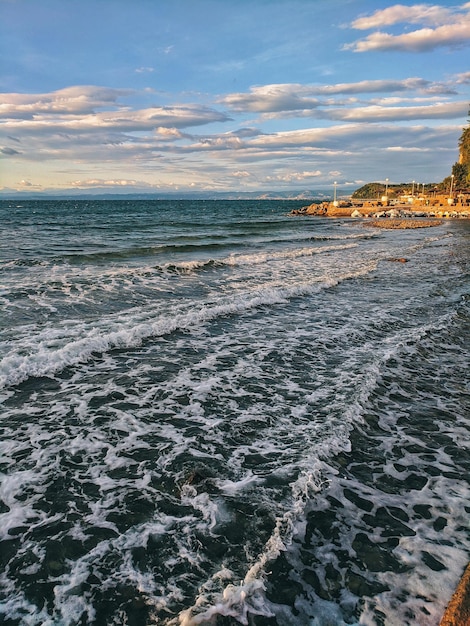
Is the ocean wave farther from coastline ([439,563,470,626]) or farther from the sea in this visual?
coastline ([439,563,470,626])

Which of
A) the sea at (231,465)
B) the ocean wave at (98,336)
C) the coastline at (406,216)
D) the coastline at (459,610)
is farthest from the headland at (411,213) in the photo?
the coastline at (459,610)

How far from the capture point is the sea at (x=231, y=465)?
3750mm

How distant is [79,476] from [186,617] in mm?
2635

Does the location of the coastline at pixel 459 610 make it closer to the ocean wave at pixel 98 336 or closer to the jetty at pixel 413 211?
the ocean wave at pixel 98 336

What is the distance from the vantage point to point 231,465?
5.70m

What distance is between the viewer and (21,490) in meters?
5.16

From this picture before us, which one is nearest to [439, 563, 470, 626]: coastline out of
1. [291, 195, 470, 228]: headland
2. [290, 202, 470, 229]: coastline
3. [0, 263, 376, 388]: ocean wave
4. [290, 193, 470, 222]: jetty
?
[0, 263, 376, 388]: ocean wave

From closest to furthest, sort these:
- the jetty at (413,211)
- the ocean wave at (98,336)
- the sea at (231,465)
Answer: the sea at (231,465) < the ocean wave at (98,336) < the jetty at (413,211)

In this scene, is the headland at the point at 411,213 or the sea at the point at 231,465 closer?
the sea at the point at 231,465

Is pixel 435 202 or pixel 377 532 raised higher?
pixel 435 202

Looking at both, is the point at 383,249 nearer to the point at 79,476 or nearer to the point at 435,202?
the point at 79,476

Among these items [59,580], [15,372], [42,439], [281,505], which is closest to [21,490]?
[42,439]

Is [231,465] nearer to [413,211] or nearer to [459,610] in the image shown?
[459,610]

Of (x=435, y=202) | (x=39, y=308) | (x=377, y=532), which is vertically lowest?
(x=377, y=532)
